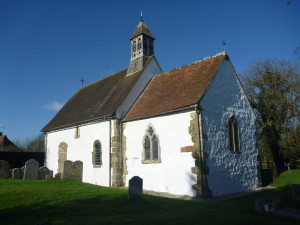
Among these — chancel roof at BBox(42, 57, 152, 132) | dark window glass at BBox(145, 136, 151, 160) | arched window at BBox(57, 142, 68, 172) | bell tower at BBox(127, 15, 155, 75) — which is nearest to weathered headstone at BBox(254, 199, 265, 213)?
dark window glass at BBox(145, 136, 151, 160)

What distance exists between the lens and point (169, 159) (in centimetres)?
1500

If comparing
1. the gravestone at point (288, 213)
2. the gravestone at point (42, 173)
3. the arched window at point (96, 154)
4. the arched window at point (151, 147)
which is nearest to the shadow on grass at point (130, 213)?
the gravestone at point (288, 213)

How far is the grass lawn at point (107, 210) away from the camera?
8.25 metres

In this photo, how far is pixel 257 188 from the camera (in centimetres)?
1728

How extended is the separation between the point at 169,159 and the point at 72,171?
25.4ft

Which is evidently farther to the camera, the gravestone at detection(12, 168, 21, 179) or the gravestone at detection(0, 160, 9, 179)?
the gravestone at detection(12, 168, 21, 179)

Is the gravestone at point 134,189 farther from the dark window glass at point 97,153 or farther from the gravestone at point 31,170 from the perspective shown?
the gravestone at point 31,170

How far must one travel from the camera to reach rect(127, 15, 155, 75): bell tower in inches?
863

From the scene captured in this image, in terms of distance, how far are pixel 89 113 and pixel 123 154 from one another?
17.3ft

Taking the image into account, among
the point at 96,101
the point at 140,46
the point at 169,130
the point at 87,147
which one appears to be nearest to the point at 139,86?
the point at 140,46

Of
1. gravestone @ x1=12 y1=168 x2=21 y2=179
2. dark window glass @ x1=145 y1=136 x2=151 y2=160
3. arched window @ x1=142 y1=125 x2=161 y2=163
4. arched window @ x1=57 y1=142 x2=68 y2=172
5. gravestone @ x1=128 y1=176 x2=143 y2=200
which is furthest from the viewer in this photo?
arched window @ x1=57 y1=142 x2=68 y2=172

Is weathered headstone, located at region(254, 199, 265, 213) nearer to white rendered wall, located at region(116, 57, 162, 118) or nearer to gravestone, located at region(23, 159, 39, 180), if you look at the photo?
white rendered wall, located at region(116, 57, 162, 118)

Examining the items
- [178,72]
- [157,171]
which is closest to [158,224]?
[157,171]

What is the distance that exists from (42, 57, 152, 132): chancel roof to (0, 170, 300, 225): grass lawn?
7211 mm
